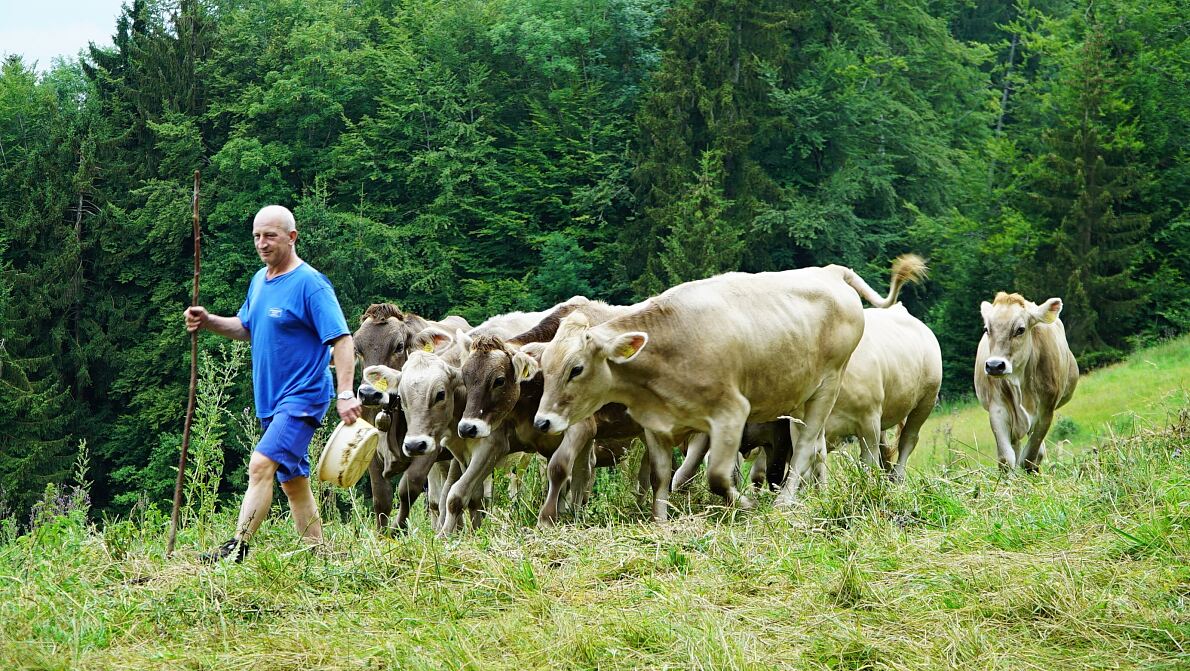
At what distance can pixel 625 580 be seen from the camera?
668 cm

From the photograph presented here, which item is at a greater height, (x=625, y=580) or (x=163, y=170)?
(x=163, y=170)

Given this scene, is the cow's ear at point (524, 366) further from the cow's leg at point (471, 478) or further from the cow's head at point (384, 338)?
the cow's head at point (384, 338)

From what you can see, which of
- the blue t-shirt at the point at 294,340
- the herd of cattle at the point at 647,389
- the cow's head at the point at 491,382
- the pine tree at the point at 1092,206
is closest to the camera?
the blue t-shirt at the point at 294,340

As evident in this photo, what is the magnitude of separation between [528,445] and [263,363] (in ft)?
9.00

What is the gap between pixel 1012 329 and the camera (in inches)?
483

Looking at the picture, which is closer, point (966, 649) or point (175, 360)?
point (966, 649)

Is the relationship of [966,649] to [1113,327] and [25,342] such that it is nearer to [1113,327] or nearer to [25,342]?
[1113,327]

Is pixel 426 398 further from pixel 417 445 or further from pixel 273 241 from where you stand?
pixel 273 241

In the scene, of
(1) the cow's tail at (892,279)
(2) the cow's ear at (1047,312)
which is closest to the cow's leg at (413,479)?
(1) the cow's tail at (892,279)

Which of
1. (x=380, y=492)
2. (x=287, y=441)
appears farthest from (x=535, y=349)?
(x=287, y=441)

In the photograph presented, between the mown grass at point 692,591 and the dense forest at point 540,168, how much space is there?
27.9 metres

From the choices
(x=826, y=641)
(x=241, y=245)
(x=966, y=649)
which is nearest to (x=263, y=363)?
(x=826, y=641)

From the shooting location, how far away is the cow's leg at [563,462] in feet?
30.0

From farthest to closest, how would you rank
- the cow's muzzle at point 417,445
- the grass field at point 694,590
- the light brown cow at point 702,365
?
the cow's muzzle at point 417,445 → the light brown cow at point 702,365 → the grass field at point 694,590
